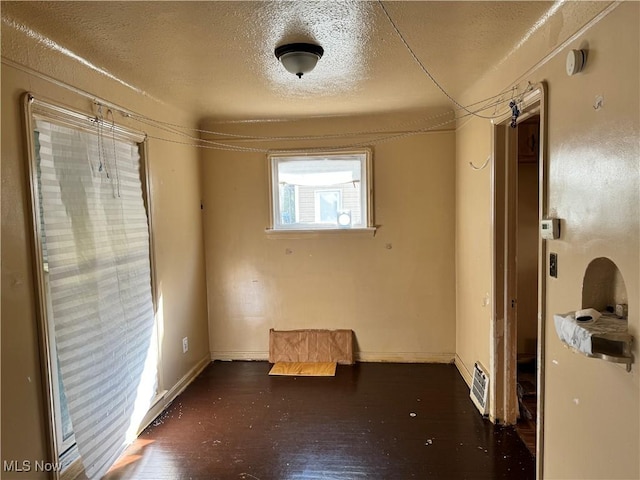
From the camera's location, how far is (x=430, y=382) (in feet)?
10.5

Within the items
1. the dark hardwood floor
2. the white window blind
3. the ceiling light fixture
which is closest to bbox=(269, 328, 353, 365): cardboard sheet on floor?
the dark hardwood floor

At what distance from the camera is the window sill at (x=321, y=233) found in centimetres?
360

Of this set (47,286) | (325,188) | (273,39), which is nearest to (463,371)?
(325,188)

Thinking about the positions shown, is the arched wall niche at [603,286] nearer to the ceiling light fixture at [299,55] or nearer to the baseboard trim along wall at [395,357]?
the ceiling light fixture at [299,55]

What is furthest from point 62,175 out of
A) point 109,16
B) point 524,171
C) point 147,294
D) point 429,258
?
point 524,171

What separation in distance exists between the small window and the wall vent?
152cm

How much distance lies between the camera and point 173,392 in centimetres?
303

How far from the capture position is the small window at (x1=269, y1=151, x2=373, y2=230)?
3.62 meters

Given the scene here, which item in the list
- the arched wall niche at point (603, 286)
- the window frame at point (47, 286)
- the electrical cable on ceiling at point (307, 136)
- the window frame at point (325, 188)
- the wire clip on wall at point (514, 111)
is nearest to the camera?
the arched wall niche at point (603, 286)

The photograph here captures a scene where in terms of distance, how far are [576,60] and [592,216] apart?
0.58 m
